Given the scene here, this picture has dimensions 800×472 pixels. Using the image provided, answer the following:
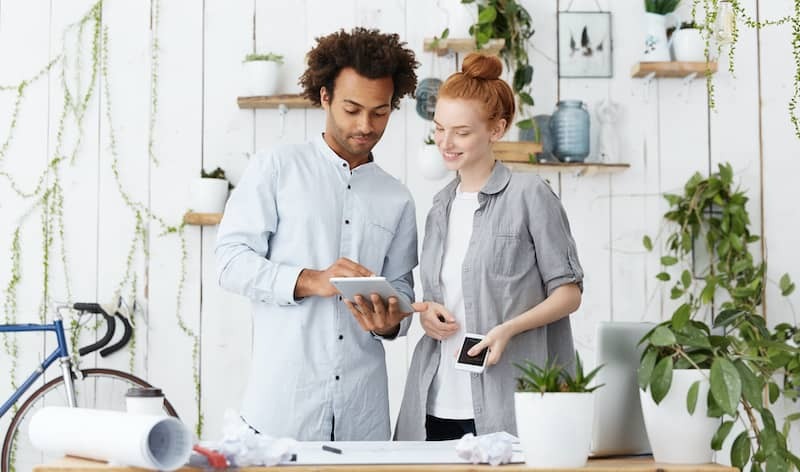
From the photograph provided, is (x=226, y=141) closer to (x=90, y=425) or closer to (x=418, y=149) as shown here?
(x=418, y=149)

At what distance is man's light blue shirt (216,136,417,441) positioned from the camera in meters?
2.11

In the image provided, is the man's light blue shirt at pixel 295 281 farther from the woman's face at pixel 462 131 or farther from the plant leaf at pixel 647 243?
the plant leaf at pixel 647 243

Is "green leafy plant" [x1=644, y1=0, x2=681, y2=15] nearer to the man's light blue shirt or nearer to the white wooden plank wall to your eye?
the white wooden plank wall

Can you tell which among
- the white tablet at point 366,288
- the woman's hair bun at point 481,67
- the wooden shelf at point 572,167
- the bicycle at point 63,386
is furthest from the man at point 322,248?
the bicycle at point 63,386

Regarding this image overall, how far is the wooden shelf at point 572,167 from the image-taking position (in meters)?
3.52

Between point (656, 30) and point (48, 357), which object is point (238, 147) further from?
point (656, 30)

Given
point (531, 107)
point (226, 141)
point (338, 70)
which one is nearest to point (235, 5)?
point (226, 141)

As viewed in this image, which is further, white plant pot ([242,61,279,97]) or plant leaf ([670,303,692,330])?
white plant pot ([242,61,279,97])

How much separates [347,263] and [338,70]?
1.68 ft

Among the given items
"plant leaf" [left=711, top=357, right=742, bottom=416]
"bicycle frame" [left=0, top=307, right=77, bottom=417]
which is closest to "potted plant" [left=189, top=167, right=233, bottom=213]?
"bicycle frame" [left=0, top=307, right=77, bottom=417]

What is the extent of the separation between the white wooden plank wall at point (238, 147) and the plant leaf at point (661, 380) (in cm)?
217

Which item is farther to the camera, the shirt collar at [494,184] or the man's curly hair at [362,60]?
the man's curly hair at [362,60]

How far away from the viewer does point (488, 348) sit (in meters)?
1.84

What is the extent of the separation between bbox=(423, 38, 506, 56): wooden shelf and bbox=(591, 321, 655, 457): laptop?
6.70ft
